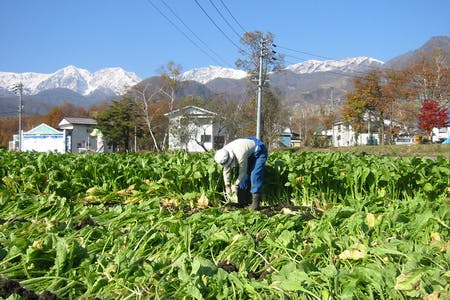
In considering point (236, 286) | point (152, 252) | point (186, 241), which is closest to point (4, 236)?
point (152, 252)

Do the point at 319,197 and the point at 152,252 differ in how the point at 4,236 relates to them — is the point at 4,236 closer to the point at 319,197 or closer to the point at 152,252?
the point at 152,252

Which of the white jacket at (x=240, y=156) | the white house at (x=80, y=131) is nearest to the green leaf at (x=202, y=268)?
the white jacket at (x=240, y=156)

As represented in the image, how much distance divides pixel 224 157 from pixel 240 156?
0.31m

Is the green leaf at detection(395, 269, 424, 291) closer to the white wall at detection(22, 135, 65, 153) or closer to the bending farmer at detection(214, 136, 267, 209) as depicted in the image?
the bending farmer at detection(214, 136, 267, 209)

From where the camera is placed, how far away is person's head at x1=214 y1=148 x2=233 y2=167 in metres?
6.15

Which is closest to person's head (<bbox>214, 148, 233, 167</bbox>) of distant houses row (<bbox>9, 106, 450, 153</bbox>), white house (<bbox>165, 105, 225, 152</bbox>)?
distant houses row (<bbox>9, 106, 450, 153</bbox>)

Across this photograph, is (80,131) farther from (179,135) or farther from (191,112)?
(191,112)

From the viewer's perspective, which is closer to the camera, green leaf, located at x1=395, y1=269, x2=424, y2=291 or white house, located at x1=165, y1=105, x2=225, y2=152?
green leaf, located at x1=395, y1=269, x2=424, y2=291

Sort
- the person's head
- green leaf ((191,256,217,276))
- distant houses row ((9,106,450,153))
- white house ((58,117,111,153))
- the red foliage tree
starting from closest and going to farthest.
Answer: green leaf ((191,256,217,276)) < the person's head < distant houses row ((9,106,450,153)) < the red foliage tree < white house ((58,117,111,153))

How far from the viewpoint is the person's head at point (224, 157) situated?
6.15 meters

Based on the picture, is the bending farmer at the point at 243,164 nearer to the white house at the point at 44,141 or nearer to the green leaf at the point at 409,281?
the green leaf at the point at 409,281

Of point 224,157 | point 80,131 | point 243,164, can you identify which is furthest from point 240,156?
point 80,131

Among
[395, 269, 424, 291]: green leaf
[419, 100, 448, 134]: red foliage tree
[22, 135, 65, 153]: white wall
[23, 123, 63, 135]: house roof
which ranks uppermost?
[419, 100, 448, 134]: red foliage tree

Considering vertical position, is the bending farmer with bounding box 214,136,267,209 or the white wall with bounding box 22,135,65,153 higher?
the white wall with bounding box 22,135,65,153
